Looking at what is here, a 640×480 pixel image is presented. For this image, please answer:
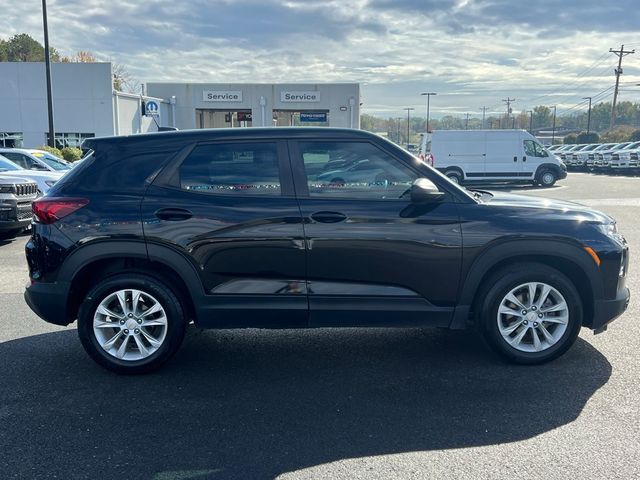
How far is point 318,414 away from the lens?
376 centimetres

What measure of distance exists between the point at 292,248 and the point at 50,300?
1901mm

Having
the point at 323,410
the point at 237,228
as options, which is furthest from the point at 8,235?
the point at 323,410

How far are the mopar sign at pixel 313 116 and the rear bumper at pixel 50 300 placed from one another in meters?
38.5

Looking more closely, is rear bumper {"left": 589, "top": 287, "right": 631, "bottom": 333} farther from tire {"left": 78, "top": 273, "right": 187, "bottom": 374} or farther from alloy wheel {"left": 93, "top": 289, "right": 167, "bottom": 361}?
alloy wheel {"left": 93, "top": 289, "right": 167, "bottom": 361}

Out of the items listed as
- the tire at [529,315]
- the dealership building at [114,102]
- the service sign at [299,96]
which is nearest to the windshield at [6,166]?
the tire at [529,315]

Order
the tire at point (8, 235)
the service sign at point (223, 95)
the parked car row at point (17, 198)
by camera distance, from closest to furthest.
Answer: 1. the parked car row at point (17, 198)
2. the tire at point (8, 235)
3. the service sign at point (223, 95)

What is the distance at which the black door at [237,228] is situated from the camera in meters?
4.23

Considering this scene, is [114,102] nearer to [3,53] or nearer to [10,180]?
[10,180]

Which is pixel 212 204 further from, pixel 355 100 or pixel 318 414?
pixel 355 100

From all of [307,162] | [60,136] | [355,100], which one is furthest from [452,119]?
[307,162]

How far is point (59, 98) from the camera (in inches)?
1353

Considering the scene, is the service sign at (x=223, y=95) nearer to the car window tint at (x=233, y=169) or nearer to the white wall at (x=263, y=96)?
the white wall at (x=263, y=96)

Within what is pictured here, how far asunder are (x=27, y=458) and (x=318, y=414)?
1.73 m

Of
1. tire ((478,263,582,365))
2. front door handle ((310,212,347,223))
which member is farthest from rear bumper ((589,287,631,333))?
front door handle ((310,212,347,223))
